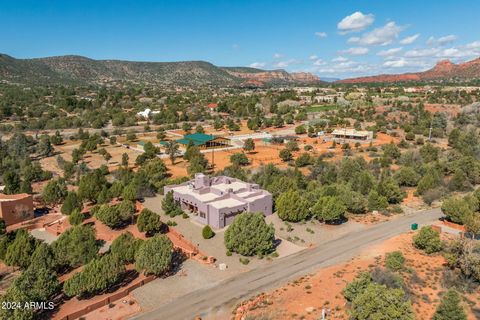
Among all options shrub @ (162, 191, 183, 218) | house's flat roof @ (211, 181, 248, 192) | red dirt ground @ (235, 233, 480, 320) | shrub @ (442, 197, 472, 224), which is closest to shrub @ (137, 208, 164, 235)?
shrub @ (162, 191, 183, 218)

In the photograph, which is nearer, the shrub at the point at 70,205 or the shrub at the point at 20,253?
the shrub at the point at 20,253

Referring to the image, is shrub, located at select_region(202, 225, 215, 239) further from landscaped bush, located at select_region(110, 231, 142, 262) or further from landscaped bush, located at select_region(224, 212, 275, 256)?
landscaped bush, located at select_region(110, 231, 142, 262)

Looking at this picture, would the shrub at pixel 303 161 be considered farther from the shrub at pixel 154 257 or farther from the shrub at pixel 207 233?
the shrub at pixel 154 257

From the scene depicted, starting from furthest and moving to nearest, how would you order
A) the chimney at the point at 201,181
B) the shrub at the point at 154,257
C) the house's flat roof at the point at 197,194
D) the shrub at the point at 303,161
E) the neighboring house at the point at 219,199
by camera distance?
the shrub at the point at 303,161, the chimney at the point at 201,181, the house's flat roof at the point at 197,194, the neighboring house at the point at 219,199, the shrub at the point at 154,257

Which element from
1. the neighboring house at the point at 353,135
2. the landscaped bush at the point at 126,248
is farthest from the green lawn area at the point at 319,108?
the landscaped bush at the point at 126,248

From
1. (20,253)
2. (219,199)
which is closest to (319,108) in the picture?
(219,199)

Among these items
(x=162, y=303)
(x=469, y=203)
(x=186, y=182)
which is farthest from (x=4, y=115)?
(x=469, y=203)

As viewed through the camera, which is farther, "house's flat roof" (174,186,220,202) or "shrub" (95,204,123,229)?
"house's flat roof" (174,186,220,202)
